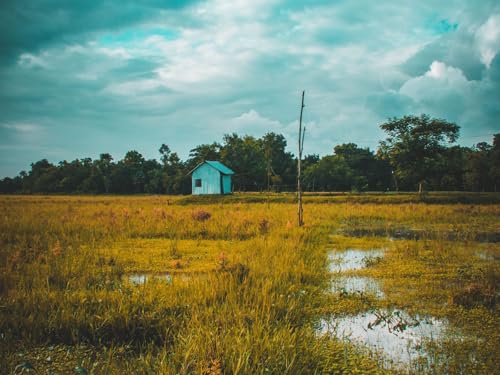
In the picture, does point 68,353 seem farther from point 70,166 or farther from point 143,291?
point 70,166

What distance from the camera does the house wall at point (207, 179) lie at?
39344 millimetres

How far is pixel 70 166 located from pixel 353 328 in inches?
3054

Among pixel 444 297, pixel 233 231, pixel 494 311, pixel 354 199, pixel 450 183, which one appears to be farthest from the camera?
pixel 450 183

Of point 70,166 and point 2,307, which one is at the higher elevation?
point 70,166

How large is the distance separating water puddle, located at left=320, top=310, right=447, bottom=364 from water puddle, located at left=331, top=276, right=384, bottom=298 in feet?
3.04

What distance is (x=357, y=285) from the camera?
6.41 metres

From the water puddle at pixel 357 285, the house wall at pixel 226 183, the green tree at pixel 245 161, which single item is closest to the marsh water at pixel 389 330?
the water puddle at pixel 357 285

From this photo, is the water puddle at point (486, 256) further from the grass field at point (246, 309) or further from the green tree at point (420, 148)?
the green tree at point (420, 148)

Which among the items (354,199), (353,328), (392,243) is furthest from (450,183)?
(353,328)

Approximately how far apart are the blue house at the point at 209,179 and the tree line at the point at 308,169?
9884 mm

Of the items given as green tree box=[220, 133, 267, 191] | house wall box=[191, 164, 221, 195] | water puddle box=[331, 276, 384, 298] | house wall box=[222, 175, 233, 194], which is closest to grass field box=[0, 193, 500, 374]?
water puddle box=[331, 276, 384, 298]

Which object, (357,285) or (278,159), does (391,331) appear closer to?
(357,285)

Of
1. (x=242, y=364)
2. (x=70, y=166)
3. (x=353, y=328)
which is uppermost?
(x=70, y=166)

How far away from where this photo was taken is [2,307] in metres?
4.49
